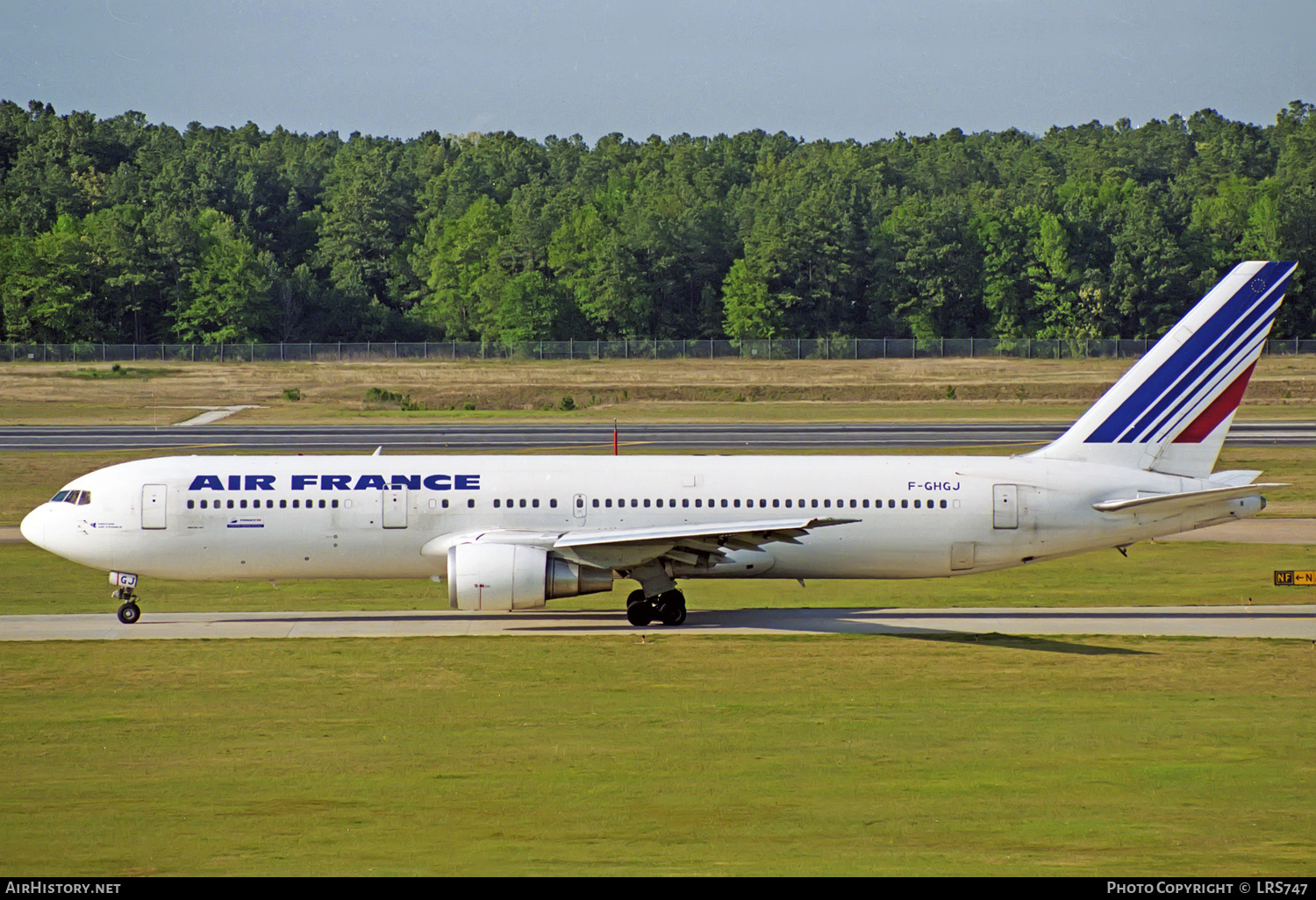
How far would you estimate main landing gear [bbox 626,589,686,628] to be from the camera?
33.3 meters

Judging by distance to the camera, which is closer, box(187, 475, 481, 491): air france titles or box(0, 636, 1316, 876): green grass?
box(0, 636, 1316, 876): green grass

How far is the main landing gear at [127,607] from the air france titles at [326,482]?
2879 millimetres

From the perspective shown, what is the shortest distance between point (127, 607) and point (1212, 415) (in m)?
26.8

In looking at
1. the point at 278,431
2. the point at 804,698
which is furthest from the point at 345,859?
the point at 278,431

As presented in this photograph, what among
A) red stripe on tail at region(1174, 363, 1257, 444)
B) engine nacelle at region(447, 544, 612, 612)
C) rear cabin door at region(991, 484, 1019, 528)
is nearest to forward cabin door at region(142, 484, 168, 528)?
engine nacelle at region(447, 544, 612, 612)

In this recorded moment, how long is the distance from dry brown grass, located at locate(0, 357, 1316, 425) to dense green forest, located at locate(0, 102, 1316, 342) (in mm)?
15935

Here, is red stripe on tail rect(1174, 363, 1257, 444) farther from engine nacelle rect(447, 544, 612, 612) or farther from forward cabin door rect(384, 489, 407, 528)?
forward cabin door rect(384, 489, 407, 528)

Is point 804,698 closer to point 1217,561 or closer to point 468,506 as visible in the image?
point 468,506

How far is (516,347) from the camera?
13275 centimetres

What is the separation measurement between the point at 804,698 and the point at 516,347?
109 metres

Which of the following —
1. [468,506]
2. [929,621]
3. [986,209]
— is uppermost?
[986,209]

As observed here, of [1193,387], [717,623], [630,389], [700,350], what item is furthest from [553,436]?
[700,350]

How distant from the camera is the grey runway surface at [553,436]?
233 ft
